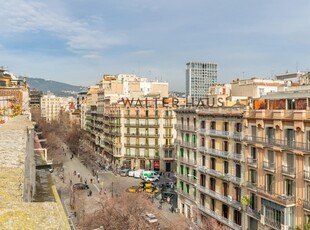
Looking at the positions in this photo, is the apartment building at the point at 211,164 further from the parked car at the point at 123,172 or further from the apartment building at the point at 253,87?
the parked car at the point at 123,172

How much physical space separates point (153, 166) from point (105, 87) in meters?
37.1

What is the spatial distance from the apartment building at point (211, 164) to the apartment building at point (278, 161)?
1934 millimetres

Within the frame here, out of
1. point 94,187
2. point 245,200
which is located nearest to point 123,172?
point 94,187

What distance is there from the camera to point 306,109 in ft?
88.1

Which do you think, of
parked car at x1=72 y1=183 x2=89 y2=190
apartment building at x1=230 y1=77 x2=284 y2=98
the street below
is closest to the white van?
the street below

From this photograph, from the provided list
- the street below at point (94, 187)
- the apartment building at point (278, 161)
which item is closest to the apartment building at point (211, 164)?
the apartment building at point (278, 161)

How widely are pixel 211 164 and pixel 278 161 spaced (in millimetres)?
11520

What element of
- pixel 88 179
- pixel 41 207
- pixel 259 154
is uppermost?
pixel 41 207

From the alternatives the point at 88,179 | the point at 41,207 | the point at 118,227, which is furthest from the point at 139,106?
the point at 41,207

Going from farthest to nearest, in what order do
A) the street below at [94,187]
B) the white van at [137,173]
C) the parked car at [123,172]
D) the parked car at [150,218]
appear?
the parked car at [123,172]
the white van at [137,173]
the street below at [94,187]
the parked car at [150,218]

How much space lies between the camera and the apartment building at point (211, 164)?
3538 cm

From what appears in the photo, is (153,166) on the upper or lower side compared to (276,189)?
lower

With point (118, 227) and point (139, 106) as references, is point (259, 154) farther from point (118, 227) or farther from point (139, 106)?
point (139, 106)

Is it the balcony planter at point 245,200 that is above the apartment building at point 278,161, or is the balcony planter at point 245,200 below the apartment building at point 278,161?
below
